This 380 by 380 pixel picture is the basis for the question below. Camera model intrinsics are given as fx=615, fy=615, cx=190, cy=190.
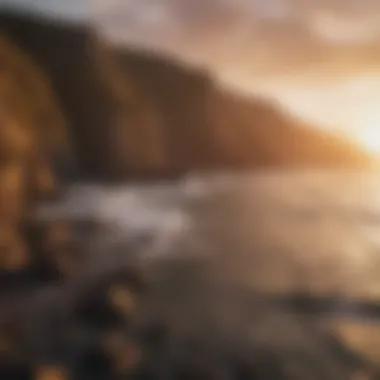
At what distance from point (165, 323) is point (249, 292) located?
0.20 m

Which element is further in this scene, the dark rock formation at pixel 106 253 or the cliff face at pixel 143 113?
the cliff face at pixel 143 113

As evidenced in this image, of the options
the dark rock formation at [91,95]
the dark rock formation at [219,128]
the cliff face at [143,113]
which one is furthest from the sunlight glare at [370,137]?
the dark rock formation at [91,95]

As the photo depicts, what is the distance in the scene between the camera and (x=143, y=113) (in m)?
1.51

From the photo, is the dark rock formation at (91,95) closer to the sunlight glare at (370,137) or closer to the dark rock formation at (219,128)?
the dark rock formation at (219,128)

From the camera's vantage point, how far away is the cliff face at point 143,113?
148 cm

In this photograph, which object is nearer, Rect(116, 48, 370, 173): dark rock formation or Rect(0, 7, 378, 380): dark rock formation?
Rect(0, 7, 378, 380): dark rock formation

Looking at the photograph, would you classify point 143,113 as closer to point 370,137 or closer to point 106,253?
point 106,253

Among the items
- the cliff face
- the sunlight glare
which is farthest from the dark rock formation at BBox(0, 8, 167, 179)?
the sunlight glare

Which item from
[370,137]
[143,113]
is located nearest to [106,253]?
Result: [143,113]

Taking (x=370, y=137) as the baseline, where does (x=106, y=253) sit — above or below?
below

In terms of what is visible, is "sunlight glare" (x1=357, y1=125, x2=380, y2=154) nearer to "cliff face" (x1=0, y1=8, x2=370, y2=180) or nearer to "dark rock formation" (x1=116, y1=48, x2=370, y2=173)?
"dark rock formation" (x1=116, y1=48, x2=370, y2=173)

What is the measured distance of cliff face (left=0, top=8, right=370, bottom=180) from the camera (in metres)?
1.48

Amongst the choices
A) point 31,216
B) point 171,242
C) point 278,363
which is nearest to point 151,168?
point 171,242

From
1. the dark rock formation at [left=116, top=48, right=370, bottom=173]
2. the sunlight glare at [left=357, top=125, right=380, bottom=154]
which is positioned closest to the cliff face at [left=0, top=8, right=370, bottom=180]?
the dark rock formation at [left=116, top=48, right=370, bottom=173]
